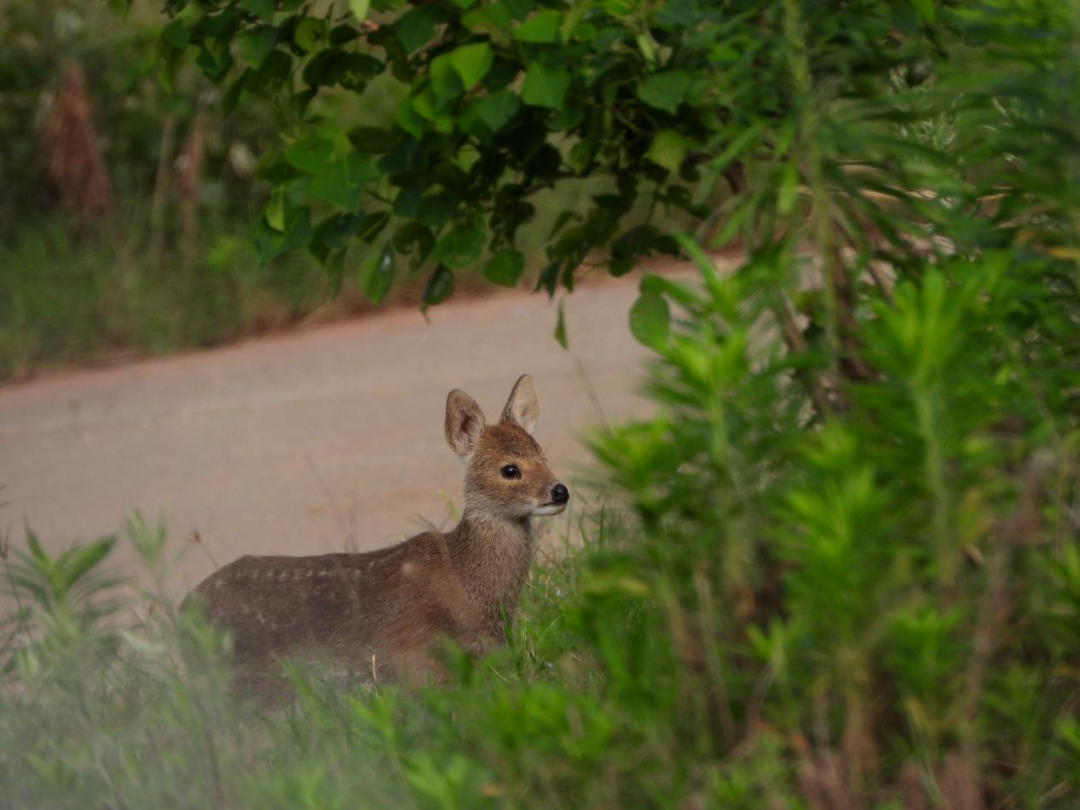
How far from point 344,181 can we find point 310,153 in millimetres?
154

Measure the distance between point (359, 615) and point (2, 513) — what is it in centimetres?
385

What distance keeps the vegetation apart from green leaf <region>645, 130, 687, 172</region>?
425 mm

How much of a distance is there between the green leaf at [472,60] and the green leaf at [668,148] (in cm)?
50

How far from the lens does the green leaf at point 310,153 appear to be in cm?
458

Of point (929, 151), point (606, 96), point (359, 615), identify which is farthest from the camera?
point (359, 615)

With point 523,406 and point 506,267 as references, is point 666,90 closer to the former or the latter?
point 506,267

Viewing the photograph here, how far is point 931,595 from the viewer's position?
283 centimetres

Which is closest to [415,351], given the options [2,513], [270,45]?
[2,513]

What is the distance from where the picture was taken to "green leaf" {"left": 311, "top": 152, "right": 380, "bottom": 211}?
4500 mm

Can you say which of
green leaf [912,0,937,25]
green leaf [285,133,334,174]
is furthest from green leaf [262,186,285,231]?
green leaf [912,0,937,25]

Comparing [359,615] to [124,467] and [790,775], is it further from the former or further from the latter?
[124,467]

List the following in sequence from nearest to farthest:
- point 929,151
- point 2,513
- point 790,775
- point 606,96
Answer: point 790,775
point 929,151
point 606,96
point 2,513

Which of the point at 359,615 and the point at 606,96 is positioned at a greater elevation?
the point at 606,96

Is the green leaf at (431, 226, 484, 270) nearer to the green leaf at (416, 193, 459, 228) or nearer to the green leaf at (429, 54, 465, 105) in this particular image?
A: the green leaf at (416, 193, 459, 228)
